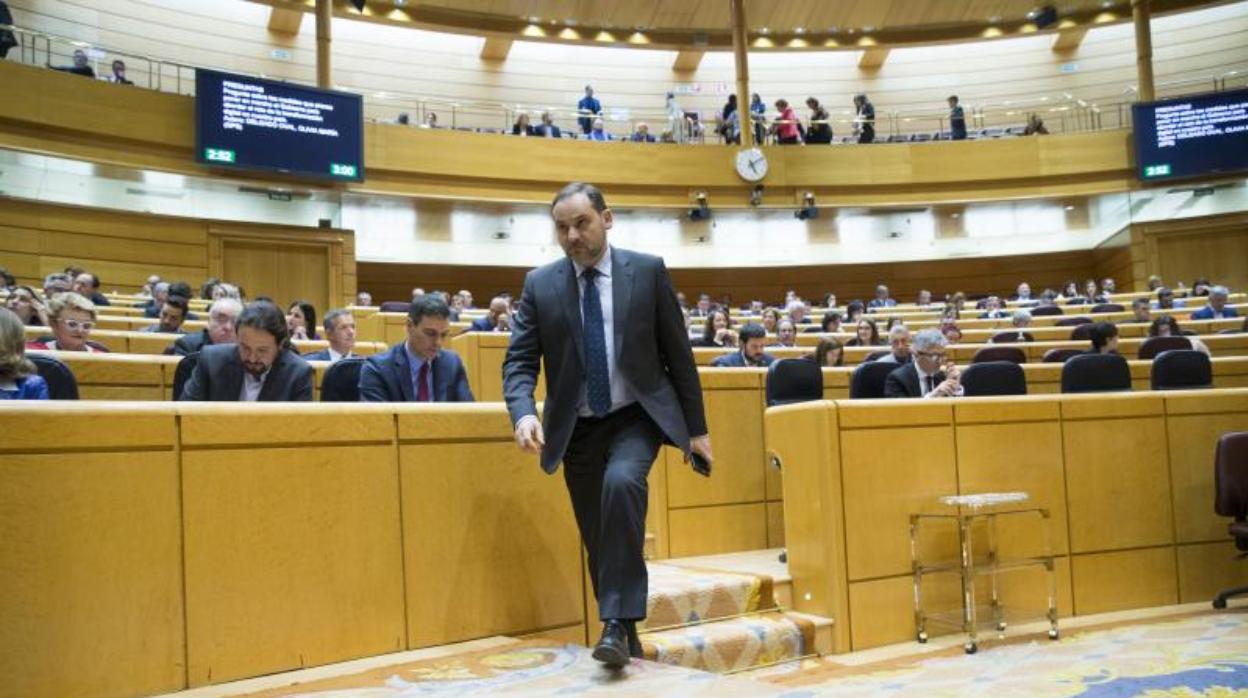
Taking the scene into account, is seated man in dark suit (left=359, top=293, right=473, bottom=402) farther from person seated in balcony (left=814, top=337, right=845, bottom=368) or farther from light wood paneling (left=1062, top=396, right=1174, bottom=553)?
Result: person seated in balcony (left=814, top=337, right=845, bottom=368)

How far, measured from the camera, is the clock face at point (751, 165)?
1648 centimetres

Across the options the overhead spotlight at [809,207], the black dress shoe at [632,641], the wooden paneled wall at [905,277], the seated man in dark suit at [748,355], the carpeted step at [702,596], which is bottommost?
the carpeted step at [702,596]

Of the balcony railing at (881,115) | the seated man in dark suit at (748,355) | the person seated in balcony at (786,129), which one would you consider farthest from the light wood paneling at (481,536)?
the person seated in balcony at (786,129)

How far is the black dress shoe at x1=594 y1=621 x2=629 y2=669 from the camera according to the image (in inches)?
93.0

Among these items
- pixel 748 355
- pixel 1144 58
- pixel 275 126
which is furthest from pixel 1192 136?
pixel 275 126

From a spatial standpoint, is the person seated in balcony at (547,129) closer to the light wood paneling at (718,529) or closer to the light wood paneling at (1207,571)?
the light wood paneling at (718,529)

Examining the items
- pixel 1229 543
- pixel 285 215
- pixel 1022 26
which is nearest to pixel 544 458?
pixel 1229 543

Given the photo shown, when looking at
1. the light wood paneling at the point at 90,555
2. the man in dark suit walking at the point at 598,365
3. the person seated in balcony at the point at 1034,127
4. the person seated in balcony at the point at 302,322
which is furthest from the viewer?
the person seated in balcony at the point at 1034,127

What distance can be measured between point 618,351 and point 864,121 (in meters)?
15.8

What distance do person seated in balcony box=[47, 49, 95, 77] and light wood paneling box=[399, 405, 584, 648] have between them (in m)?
11.6

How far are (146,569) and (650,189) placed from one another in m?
14.4

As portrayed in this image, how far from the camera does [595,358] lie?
106 inches

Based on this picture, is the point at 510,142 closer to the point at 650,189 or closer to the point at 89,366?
the point at 650,189

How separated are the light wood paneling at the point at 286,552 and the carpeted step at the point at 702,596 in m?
1.18
